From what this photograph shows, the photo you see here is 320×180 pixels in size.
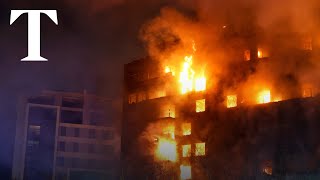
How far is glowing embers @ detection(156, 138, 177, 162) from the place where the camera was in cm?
3600

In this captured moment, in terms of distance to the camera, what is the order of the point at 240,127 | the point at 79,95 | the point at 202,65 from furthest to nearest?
the point at 79,95 < the point at 202,65 < the point at 240,127

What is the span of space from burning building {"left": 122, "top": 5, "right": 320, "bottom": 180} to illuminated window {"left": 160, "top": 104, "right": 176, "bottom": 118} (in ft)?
0.24

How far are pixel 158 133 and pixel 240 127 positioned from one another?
6.91 metres

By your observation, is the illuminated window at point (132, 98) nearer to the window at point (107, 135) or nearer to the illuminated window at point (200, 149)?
the illuminated window at point (200, 149)

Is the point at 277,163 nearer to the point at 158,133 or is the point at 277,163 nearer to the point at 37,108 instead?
the point at 158,133

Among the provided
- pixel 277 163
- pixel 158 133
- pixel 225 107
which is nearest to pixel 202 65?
pixel 225 107

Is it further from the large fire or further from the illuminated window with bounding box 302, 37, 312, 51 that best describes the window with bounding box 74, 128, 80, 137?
the illuminated window with bounding box 302, 37, 312, 51

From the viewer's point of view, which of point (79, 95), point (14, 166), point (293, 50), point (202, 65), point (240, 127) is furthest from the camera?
point (79, 95)

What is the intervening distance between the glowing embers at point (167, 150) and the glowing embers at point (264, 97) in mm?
7087

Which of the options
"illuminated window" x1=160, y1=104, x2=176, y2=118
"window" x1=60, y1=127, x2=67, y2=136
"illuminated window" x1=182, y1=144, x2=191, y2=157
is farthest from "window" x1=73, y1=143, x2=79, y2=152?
"illuminated window" x1=182, y1=144, x2=191, y2=157

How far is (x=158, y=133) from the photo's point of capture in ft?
122

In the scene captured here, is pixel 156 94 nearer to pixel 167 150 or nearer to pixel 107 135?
pixel 167 150

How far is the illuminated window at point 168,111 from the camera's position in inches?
1463

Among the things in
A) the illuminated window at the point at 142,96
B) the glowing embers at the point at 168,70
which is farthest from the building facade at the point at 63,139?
the glowing embers at the point at 168,70
